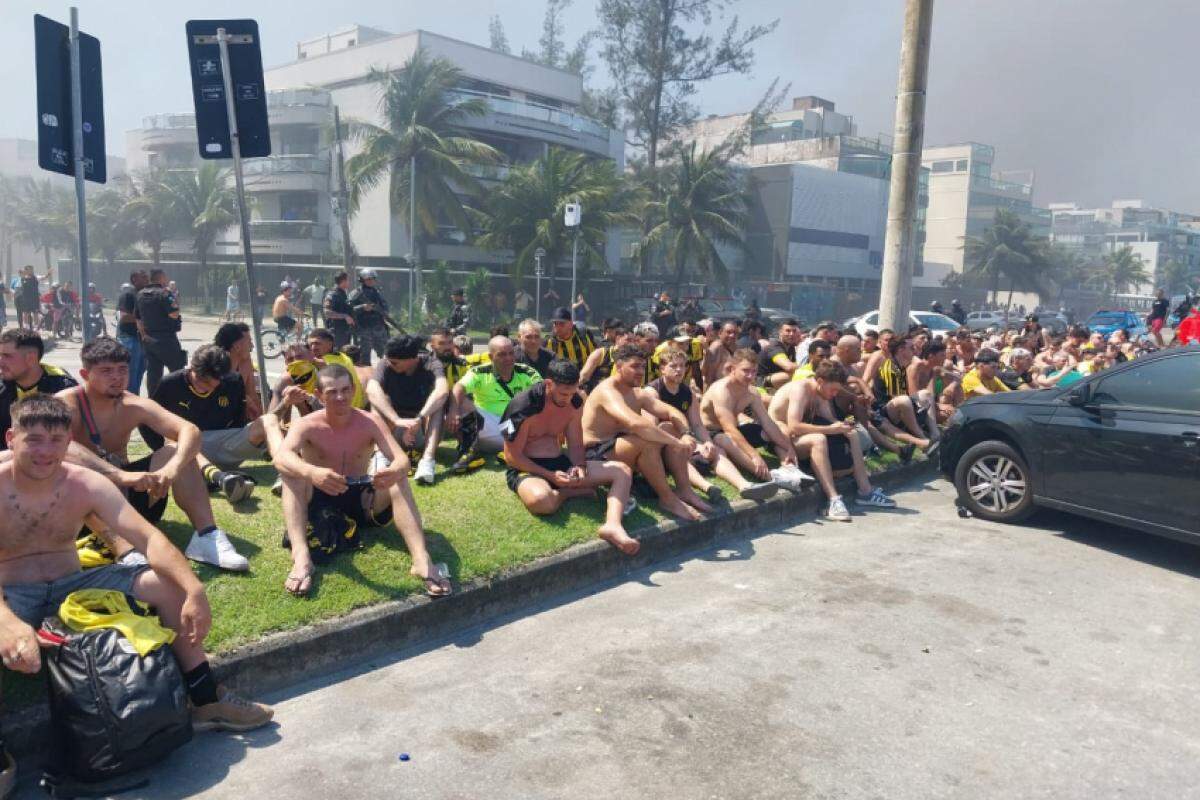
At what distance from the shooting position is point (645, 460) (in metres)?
6.92

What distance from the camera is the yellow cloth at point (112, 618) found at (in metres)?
3.54

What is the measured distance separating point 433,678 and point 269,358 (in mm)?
15723

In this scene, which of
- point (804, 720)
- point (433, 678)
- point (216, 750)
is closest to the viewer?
point (216, 750)

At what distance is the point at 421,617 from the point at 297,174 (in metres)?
41.0

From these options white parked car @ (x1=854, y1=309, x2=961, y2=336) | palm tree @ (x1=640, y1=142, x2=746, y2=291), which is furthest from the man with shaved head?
palm tree @ (x1=640, y1=142, x2=746, y2=291)

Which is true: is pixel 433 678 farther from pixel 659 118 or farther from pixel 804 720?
pixel 659 118

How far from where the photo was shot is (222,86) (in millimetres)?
7016

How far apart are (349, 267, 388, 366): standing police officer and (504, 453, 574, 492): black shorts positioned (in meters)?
6.59

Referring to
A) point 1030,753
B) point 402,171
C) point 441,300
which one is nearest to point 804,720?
point 1030,753

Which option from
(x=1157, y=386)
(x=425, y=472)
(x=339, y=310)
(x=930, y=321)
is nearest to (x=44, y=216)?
(x=339, y=310)

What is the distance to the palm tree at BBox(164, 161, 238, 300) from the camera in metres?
42.0

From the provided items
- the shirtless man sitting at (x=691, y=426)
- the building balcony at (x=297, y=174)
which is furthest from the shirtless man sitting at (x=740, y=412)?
the building balcony at (x=297, y=174)

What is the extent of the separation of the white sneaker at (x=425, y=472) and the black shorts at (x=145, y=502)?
203 cm

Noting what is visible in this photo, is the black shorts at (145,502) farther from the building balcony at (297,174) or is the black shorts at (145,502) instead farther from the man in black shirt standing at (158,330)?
the building balcony at (297,174)
